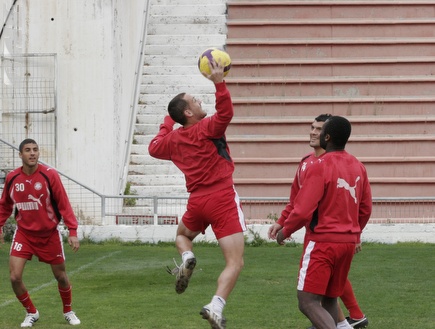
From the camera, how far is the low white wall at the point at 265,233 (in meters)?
19.7

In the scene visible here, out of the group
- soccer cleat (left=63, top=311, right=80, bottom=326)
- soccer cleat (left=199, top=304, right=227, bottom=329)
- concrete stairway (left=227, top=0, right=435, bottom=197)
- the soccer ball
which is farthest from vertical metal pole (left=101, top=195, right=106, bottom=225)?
soccer cleat (left=199, top=304, right=227, bottom=329)

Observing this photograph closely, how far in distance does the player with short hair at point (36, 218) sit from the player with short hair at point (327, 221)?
11.0ft

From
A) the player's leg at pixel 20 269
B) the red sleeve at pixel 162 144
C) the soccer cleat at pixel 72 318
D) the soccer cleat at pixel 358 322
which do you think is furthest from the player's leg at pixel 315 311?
the player's leg at pixel 20 269

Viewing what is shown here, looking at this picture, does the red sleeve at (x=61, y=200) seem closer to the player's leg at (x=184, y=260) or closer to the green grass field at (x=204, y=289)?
the green grass field at (x=204, y=289)

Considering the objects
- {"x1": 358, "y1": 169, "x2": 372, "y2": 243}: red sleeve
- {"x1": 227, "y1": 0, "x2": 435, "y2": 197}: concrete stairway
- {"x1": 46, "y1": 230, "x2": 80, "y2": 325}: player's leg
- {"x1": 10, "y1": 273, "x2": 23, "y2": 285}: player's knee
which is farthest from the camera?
{"x1": 227, "y1": 0, "x2": 435, "y2": 197}: concrete stairway

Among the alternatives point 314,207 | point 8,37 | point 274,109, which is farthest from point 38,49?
point 314,207

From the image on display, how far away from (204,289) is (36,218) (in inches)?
126

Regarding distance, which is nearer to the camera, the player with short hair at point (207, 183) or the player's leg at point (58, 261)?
the player with short hair at point (207, 183)

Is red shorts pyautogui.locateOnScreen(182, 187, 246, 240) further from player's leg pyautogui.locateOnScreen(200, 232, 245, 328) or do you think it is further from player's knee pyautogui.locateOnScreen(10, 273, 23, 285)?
player's knee pyautogui.locateOnScreen(10, 273, 23, 285)

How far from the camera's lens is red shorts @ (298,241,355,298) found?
318 inches

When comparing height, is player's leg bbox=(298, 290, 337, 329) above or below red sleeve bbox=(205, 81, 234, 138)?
below

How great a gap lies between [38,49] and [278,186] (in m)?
5.68

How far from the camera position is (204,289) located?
1352cm

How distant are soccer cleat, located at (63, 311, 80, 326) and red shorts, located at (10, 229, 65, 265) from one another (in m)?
0.53
